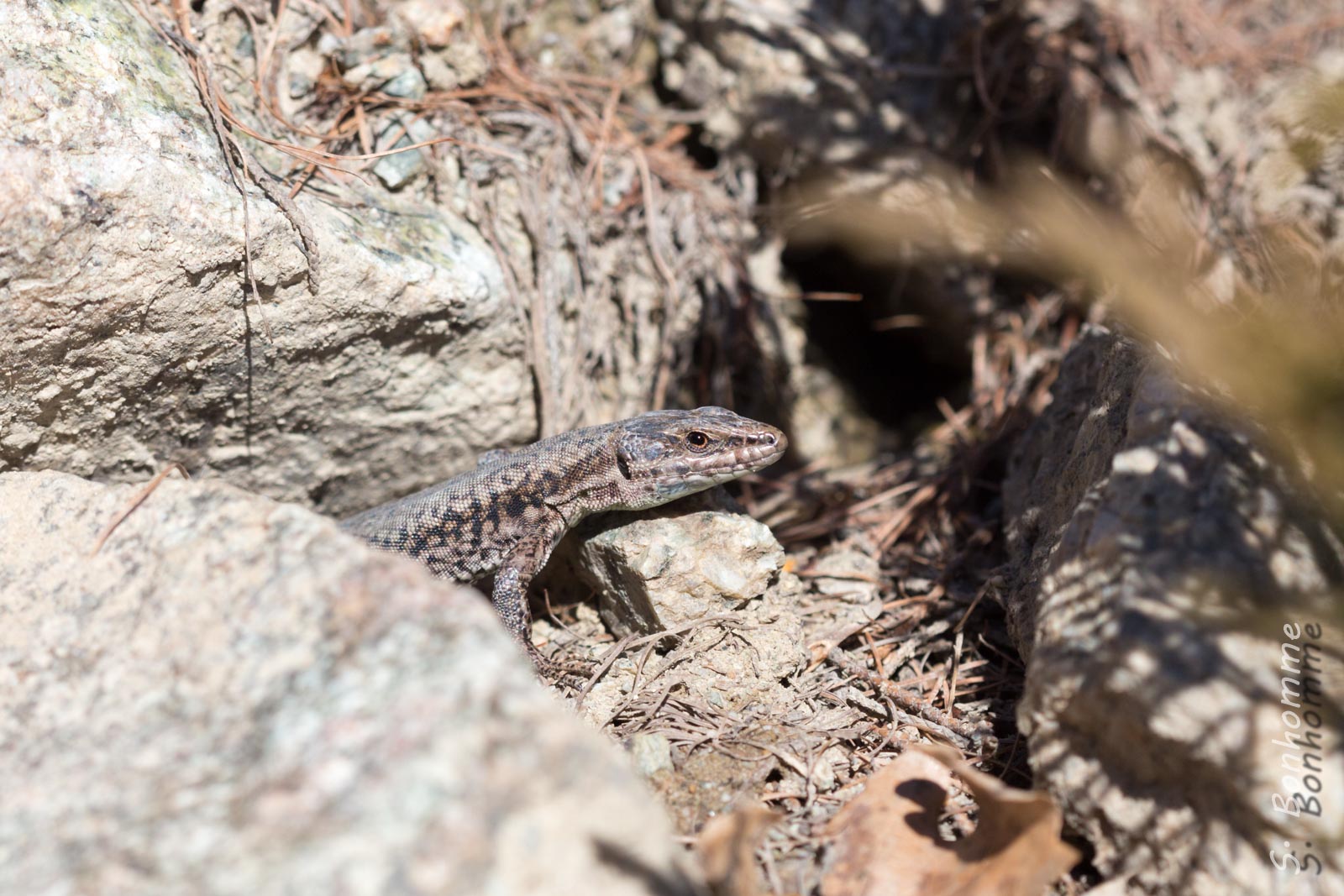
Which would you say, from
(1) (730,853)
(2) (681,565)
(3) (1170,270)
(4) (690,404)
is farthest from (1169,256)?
(1) (730,853)

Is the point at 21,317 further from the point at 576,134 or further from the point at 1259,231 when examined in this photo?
the point at 1259,231

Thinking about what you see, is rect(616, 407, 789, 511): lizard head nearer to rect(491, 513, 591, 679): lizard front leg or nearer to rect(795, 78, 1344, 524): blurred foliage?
rect(491, 513, 591, 679): lizard front leg

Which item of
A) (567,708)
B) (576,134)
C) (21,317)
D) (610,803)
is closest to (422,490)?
(567,708)

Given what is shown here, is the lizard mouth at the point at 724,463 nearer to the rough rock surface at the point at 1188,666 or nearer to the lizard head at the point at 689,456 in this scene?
the lizard head at the point at 689,456

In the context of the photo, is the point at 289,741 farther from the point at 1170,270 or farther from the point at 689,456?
the point at 1170,270

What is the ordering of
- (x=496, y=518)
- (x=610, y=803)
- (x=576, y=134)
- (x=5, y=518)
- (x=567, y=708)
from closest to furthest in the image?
(x=610, y=803)
(x=5, y=518)
(x=567, y=708)
(x=496, y=518)
(x=576, y=134)

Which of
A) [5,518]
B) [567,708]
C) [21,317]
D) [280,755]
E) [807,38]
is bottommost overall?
[567,708]

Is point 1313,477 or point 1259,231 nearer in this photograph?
point 1313,477

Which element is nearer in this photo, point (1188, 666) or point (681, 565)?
Answer: point (1188, 666)
